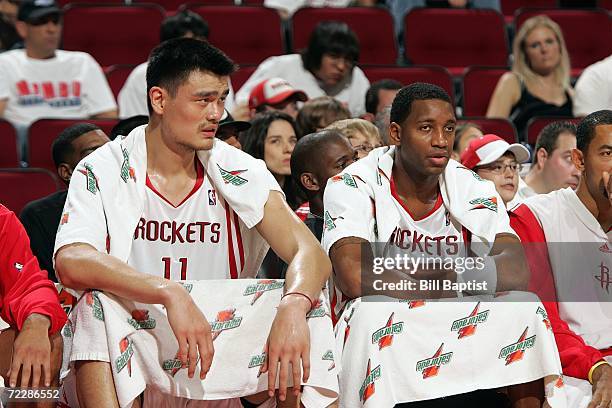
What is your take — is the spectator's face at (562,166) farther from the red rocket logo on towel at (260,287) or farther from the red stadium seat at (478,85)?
the red rocket logo on towel at (260,287)

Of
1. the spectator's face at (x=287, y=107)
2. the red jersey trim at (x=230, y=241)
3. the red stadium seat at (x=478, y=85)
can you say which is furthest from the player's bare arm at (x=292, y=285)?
the red stadium seat at (x=478, y=85)

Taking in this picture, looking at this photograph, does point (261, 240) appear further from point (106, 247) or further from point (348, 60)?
point (348, 60)

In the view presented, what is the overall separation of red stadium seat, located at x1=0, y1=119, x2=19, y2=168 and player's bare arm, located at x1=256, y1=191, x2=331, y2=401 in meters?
2.67

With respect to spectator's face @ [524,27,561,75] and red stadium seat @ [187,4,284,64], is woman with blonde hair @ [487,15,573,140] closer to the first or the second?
spectator's face @ [524,27,561,75]

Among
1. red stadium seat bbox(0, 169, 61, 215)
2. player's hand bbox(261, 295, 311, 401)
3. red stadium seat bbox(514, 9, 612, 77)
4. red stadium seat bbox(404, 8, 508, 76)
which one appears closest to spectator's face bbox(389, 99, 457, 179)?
player's hand bbox(261, 295, 311, 401)

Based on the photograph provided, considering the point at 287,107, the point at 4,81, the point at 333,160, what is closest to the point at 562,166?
the point at 333,160

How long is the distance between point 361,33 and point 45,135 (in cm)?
243

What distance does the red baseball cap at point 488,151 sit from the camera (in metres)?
4.73

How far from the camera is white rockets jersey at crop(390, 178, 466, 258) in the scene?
370 cm

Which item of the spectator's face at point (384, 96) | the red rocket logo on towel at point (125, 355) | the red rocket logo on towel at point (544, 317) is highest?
the spectator's face at point (384, 96)

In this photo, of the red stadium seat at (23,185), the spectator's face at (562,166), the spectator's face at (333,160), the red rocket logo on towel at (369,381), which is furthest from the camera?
the red stadium seat at (23,185)

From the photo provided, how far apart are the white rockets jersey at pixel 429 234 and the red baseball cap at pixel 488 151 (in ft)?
3.38

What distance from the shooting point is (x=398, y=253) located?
12.0 ft

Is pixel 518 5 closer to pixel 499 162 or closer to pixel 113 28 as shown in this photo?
pixel 113 28
